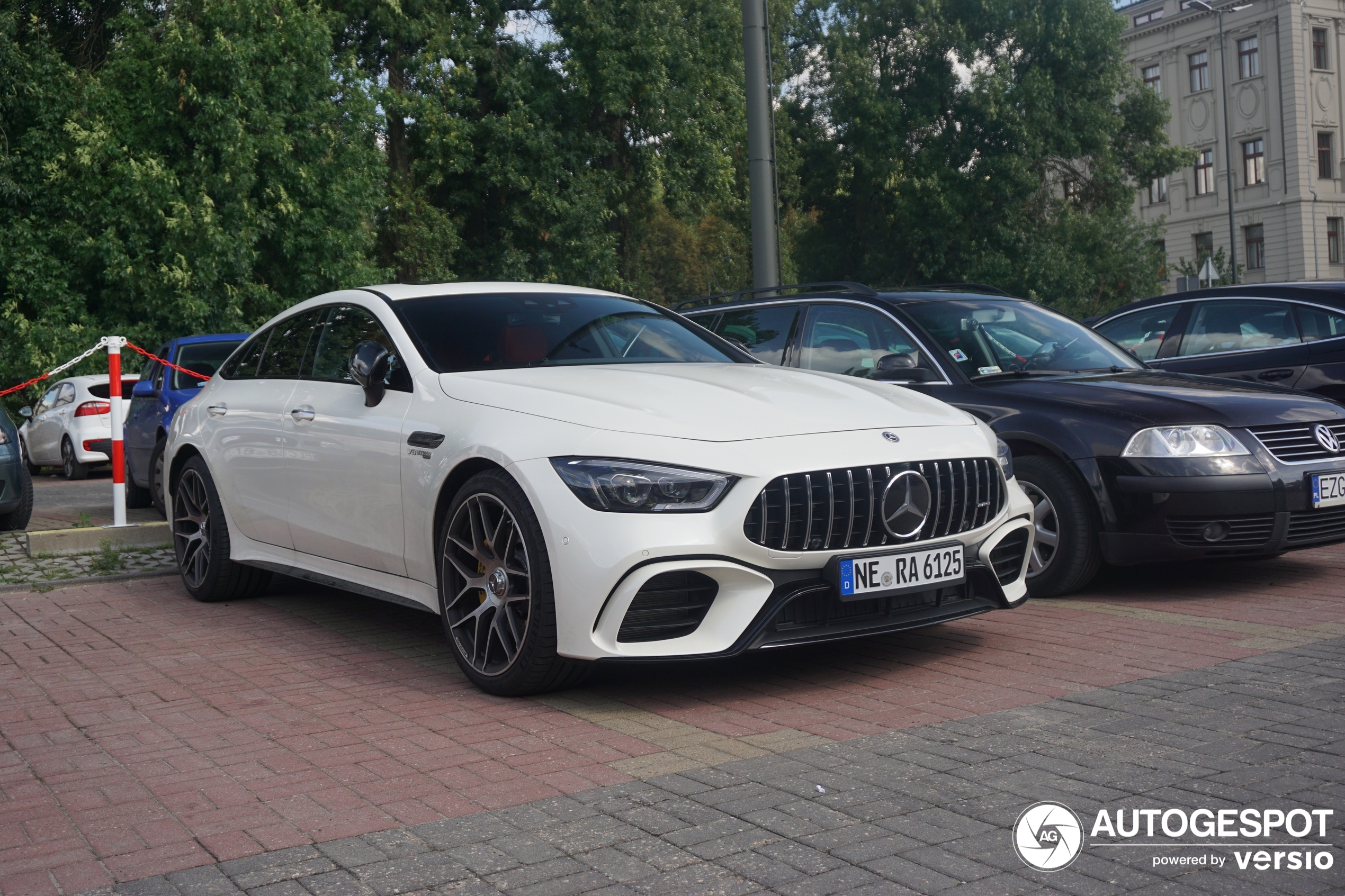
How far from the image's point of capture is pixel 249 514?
22.7 ft

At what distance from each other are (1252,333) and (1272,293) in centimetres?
33

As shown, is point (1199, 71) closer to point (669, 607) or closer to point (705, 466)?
point (705, 466)

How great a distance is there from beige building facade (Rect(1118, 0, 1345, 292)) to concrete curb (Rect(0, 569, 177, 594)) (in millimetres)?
51910

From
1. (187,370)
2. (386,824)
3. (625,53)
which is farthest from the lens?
(625,53)

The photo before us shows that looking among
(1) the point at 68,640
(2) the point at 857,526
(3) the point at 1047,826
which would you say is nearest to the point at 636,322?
(2) the point at 857,526

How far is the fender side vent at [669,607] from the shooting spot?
15.2 ft

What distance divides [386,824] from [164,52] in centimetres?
2517

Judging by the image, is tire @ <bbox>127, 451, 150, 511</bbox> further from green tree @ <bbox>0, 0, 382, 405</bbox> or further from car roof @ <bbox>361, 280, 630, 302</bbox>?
green tree @ <bbox>0, 0, 382, 405</bbox>

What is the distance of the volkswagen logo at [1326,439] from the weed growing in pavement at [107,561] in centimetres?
679

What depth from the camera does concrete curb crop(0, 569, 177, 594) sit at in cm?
791

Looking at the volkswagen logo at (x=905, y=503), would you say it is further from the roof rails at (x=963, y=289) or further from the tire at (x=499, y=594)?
the roof rails at (x=963, y=289)

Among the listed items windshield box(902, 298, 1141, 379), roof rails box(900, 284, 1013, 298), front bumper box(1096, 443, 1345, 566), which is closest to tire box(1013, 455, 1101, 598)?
front bumper box(1096, 443, 1345, 566)

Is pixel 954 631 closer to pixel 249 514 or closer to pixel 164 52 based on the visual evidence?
pixel 249 514

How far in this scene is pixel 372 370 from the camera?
5.77 m
